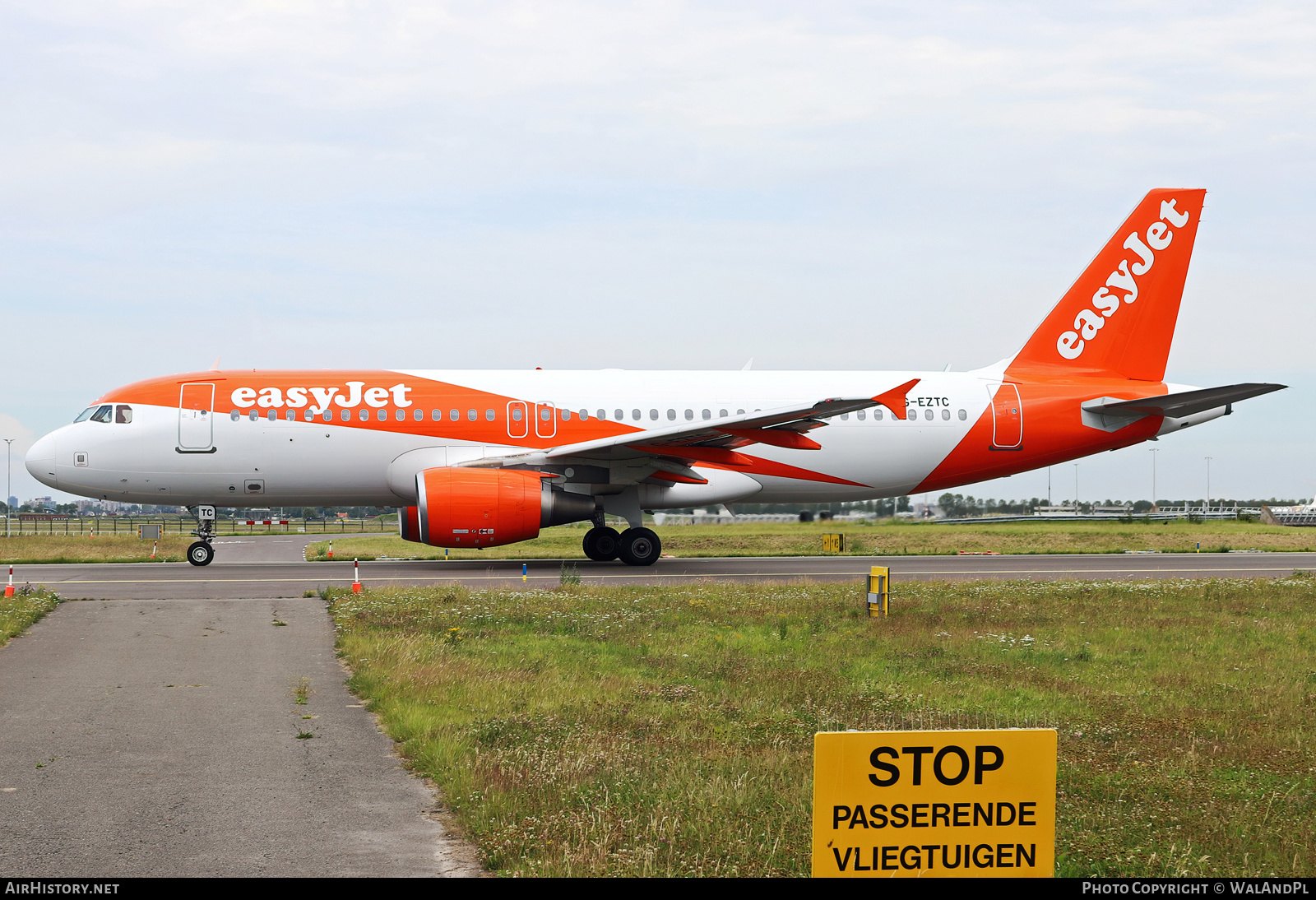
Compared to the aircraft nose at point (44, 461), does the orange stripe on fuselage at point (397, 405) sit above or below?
above

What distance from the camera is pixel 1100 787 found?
662cm

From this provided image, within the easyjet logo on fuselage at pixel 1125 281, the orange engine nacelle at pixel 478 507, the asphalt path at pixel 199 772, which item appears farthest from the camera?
the easyjet logo on fuselage at pixel 1125 281

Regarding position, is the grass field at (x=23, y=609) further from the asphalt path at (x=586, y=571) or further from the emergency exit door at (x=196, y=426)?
the emergency exit door at (x=196, y=426)

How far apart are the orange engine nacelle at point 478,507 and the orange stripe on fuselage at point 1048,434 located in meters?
9.65

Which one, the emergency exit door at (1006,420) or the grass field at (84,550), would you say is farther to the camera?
the grass field at (84,550)

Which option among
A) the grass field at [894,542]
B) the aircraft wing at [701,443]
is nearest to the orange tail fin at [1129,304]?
the aircraft wing at [701,443]

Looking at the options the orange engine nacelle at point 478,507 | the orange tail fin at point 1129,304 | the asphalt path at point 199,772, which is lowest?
the asphalt path at point 199,772

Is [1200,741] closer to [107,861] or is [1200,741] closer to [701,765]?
[701,765]

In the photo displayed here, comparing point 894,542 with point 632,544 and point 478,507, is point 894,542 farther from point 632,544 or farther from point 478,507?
point 478,507

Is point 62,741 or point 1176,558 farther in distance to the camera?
point 1176,558

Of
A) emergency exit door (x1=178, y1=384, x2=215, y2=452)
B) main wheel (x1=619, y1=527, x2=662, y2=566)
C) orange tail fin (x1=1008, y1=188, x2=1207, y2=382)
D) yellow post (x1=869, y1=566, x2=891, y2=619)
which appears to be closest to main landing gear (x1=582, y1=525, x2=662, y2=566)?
main wheel (x1=619, y1=527, x2=662, y2=566)

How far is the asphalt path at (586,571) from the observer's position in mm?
19938
